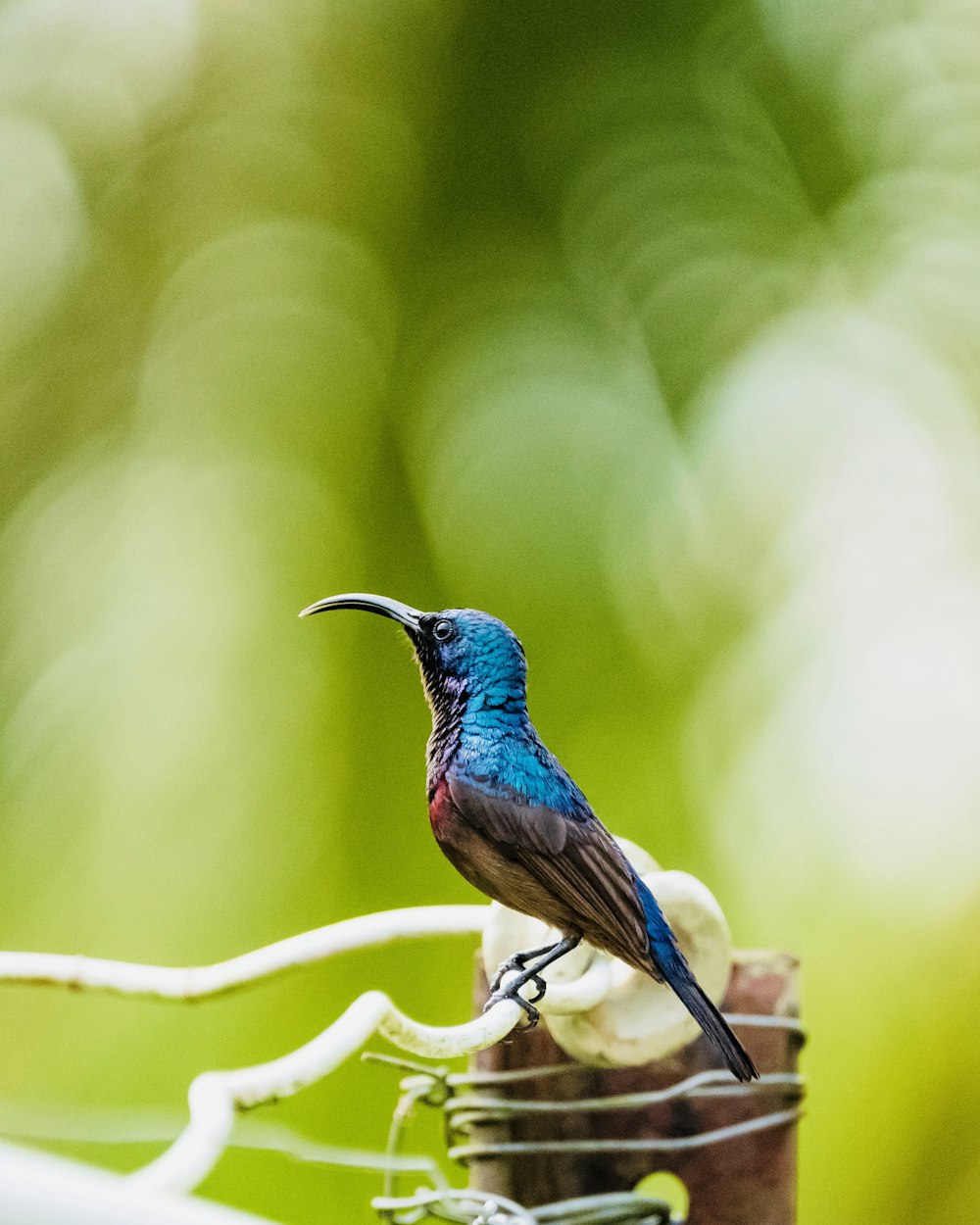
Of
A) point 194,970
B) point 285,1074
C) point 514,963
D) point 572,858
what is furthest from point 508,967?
point 285,1074

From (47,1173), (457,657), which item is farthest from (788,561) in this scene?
(47,1173)

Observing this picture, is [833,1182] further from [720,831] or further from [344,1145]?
[344,1145]

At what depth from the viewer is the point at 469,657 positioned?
1.05 metres

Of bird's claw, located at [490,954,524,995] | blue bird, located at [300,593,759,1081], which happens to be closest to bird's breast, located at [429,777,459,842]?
blue bird, located at [300,593,759,1081]

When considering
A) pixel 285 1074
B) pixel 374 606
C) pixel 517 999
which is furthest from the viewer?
pixel 374 606

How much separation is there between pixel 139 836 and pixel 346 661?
51 centimetres

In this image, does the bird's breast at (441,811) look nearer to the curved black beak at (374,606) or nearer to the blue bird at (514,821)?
the blue bird at (514,821)

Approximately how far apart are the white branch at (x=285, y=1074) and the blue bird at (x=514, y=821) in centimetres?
9

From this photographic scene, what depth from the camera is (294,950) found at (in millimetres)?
966

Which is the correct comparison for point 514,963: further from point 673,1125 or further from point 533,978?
point 673,1125

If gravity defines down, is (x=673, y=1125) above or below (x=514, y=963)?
below

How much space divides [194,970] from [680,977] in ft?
1.19

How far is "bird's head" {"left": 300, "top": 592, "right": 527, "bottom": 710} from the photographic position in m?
1.04

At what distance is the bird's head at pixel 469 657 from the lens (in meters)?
1.04
